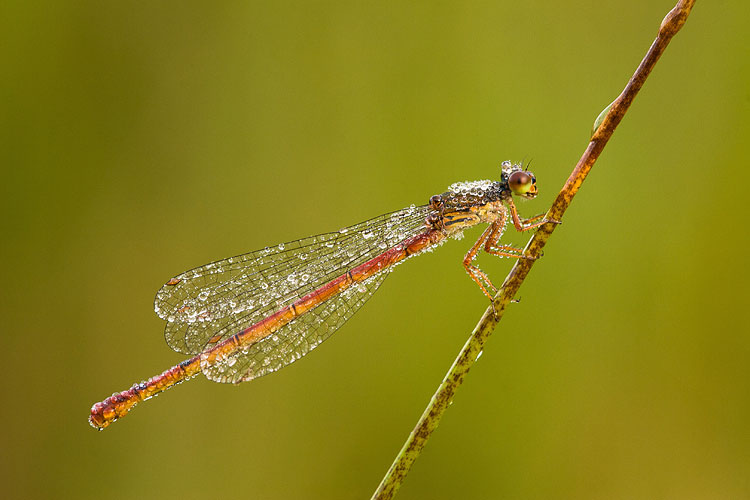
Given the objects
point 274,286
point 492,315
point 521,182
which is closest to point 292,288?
point 274,286

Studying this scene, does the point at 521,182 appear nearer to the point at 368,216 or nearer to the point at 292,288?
the point at 292,288

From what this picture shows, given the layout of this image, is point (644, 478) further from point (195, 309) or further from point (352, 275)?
point (195, 309)

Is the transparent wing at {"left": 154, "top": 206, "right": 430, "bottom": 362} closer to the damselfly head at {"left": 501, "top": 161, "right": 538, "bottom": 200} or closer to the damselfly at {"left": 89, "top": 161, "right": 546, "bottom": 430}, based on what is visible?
the damselfly at {"left": 89, "top": 161, "right": 546, "bottom": 430}

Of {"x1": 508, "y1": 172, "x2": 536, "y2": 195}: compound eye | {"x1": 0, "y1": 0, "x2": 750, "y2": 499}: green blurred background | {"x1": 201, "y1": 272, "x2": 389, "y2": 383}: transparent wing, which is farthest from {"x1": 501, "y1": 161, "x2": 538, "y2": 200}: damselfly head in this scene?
{"x1": 0, "y1": 0, "x2": 750, "y2": 499}: green blurred background

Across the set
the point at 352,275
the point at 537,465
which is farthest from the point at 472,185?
the point at 537,465

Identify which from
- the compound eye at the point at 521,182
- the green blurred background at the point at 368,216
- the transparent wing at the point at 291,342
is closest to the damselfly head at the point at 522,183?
the compound eye at the point at 521,182
